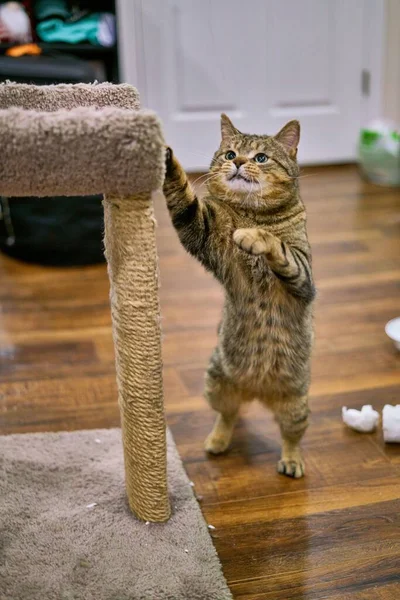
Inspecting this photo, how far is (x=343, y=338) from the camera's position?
2.25 meters

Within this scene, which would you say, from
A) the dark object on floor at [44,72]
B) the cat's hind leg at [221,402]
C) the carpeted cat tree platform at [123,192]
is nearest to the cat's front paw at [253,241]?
the carpeted cat tree platform at [123,192]

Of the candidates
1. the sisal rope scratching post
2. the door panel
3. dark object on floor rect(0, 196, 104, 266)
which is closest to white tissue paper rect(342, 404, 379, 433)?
the sisal rope scratching post

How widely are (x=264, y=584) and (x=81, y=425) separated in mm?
664

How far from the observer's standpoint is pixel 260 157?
57.9 inches

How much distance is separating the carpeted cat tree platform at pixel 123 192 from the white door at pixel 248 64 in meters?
2.31

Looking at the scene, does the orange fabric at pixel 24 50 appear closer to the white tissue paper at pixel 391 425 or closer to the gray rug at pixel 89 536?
the gray rug at pixel 89 536

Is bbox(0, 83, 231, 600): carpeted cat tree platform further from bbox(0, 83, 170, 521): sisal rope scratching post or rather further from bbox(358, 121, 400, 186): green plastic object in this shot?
bbox(358, 121, 400, 186): green plastic object

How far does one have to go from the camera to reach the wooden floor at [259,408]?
1.42 metres

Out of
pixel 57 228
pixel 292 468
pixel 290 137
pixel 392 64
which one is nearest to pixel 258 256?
pixel 290 137

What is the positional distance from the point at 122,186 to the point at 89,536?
68 centimetres

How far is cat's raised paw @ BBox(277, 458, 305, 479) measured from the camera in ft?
5.40

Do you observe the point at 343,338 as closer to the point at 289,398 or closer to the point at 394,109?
the point at 289,398

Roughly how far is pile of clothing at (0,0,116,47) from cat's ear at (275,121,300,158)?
2.20 metres

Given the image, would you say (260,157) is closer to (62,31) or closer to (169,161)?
(169,161)
